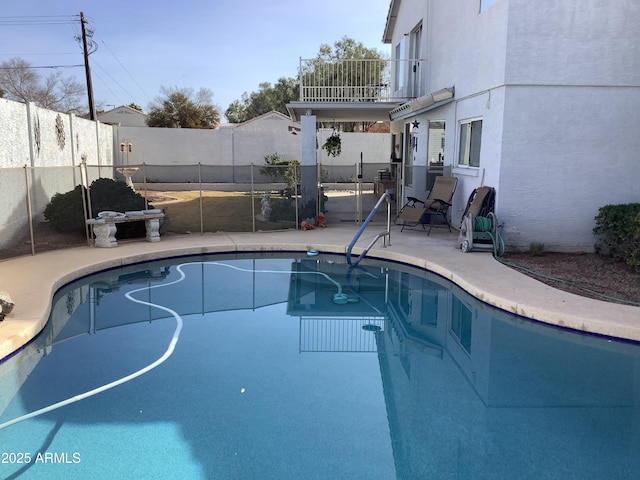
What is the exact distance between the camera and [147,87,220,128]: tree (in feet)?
106

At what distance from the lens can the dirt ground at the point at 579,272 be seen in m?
6.83

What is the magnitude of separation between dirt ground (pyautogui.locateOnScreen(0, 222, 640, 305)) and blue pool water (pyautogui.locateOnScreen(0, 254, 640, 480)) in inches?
51.2

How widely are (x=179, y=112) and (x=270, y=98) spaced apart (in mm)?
13140

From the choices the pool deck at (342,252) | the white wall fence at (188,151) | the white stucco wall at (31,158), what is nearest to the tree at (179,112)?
the white wall fence at (188,151)

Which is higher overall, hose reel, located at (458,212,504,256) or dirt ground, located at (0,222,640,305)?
hose reel, located at (458,212,504,256)

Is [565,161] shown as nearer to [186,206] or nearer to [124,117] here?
[186,206]

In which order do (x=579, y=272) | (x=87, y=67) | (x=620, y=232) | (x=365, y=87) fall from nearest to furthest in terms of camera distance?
1. (x=579, y=272)
2. (x=620, y=232)
3. (x=365, y=87)
4. (x=87, y=67)

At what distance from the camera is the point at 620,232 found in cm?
809

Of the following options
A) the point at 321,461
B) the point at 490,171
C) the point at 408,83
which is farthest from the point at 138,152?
the point at 321,461

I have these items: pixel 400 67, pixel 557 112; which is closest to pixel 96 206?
pixel 557 112

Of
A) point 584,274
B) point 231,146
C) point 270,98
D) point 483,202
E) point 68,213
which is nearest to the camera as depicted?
point 584,274

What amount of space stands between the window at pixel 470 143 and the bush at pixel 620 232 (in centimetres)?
268

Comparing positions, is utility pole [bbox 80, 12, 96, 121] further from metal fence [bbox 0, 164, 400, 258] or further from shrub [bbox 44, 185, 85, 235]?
shrub [bbox 44, 185, 85, 235]

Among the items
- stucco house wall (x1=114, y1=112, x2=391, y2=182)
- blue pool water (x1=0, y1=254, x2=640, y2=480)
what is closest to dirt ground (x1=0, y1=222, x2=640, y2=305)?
blue pool water (x1=0, y1=254, x2=640, y2=480)
